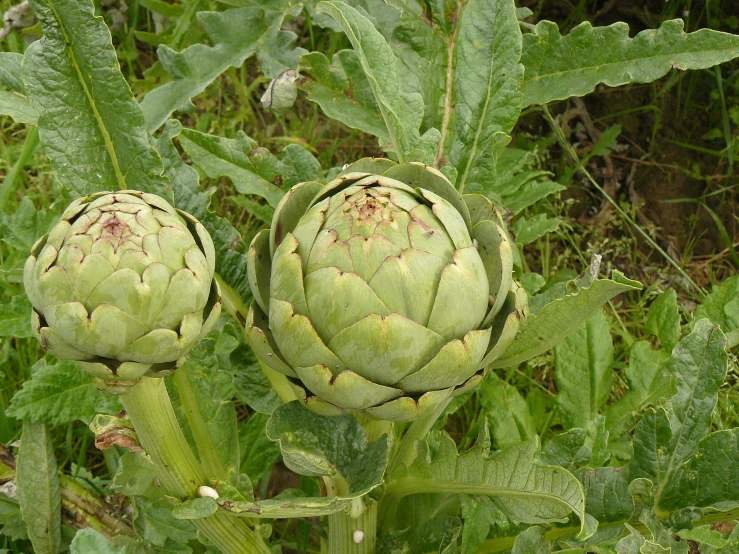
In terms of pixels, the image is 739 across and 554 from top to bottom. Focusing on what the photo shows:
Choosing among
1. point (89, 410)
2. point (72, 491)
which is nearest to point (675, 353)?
point (89, 410)

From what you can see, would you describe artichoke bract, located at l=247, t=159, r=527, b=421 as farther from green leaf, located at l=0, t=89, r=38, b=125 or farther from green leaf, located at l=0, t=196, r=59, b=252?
green leaf, located at l=0, t=196, r=59, b=252

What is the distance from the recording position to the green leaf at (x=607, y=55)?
1.49m

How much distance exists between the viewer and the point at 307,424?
118 centimetres

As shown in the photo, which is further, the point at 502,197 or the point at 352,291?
the point at 502,197

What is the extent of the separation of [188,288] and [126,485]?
0.50 m

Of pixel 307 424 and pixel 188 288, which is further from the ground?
pixel 188 288

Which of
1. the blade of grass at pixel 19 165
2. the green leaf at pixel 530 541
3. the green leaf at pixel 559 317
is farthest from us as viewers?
the blade of grass at pixel 19 165

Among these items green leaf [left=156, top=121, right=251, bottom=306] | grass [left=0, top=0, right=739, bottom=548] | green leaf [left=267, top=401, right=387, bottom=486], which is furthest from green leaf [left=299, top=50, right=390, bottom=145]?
green leaf [left=267, top=401, right=387, bottom=486]

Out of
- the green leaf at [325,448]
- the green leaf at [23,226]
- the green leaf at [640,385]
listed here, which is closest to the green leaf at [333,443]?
Result: the green leaf at [325,448]

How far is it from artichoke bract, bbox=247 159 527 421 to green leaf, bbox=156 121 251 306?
0.25 metres

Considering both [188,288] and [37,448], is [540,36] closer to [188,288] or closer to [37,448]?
[188,288]

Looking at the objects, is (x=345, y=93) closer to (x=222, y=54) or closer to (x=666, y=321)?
(x=222, y=54)

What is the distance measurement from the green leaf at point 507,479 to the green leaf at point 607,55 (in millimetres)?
732

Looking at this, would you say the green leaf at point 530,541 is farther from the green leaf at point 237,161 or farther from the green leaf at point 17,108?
the green leaf at point 17,108
